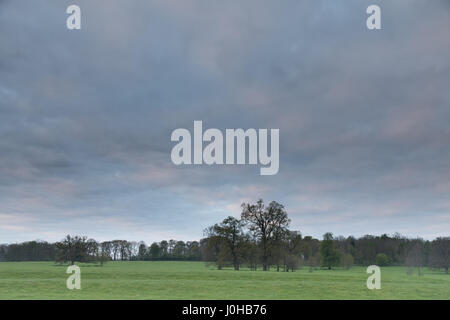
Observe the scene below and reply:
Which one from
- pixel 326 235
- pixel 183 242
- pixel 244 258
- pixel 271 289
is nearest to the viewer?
pixel 271 289

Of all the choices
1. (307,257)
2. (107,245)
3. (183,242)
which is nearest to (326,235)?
(307,257)

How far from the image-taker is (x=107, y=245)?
150 meters

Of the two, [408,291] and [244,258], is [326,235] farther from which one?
[408,291]

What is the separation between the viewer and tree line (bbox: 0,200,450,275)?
76.0 metres

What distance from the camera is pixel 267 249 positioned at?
75688mm

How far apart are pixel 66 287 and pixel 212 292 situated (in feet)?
43.5

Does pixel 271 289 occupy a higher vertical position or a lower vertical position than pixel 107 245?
higher

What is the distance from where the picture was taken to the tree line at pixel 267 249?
76.0 meters

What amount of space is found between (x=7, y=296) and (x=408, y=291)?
110 feet

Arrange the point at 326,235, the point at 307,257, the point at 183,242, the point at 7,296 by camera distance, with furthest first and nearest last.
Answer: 1. the point at 183,242
2. the point at 326,235
3. the point at 307,257
4. the point at 7,296
